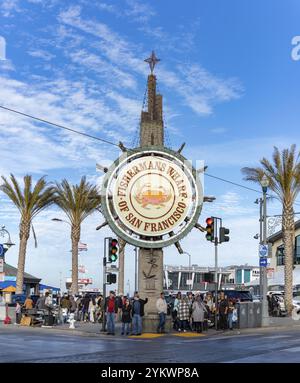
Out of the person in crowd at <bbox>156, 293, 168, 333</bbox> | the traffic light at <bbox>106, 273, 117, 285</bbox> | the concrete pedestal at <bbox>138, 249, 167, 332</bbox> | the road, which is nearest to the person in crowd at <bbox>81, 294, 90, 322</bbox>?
the traffic light at <bbox>106, 273, 117, 285</bbox>

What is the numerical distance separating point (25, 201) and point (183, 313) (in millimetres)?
22712

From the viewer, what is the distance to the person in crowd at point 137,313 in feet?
86.1

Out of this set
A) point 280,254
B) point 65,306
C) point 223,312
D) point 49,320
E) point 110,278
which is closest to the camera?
point 110,278

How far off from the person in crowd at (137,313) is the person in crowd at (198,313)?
2.42 meters

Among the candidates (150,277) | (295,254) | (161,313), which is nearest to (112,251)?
(150,277)

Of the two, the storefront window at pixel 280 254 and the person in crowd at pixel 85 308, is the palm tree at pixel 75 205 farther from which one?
the storefront window at pixel 280 254

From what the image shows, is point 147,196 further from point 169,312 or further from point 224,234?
point 169,312

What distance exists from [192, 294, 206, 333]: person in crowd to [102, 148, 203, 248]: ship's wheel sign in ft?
10.6

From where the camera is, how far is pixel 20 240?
47906 millimetres

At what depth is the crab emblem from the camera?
96.8ft

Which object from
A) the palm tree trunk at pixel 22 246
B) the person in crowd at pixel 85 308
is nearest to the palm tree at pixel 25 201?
the palm tree trunk at pixel 22 246

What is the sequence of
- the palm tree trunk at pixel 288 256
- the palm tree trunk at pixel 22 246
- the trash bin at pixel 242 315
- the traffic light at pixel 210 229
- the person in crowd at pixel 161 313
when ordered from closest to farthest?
the person in crowd at pixel 161 313
the traffic light at pixel 210 229
the trash bin at pixel 242 315
the palm tree trunk at pixel 288 256
the palm tree trunk at pixel 22 246

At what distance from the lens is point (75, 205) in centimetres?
4834
